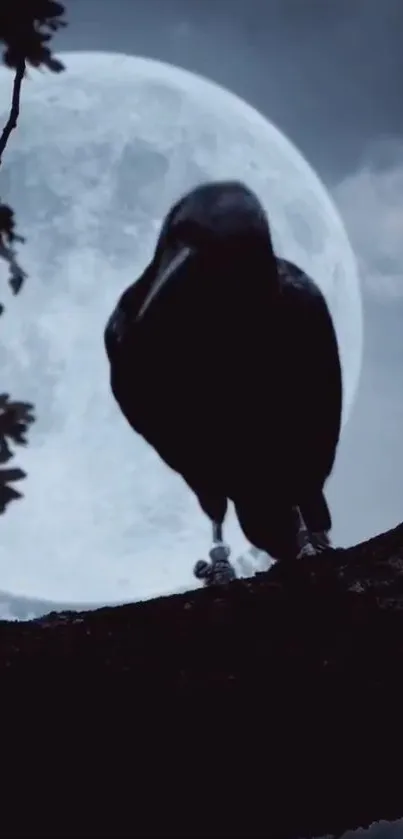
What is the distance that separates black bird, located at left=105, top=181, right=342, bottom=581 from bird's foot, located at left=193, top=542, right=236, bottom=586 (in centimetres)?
2

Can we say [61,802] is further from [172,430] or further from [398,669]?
[172,430]

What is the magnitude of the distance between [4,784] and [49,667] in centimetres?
23

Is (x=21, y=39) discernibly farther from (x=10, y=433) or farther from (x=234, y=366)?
(x=234, y=366)

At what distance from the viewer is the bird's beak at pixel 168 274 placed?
4.89 meters

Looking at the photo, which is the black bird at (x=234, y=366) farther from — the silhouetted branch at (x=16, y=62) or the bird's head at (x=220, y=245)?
the silhouetted branch at (x=16, y=62)

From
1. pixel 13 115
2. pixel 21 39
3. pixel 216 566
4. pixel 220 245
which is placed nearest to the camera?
pixel 13 115

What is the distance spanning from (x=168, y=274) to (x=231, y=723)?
3.69 metres

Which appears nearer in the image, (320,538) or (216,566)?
(216,566)

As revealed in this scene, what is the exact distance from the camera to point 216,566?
5758 millimetres

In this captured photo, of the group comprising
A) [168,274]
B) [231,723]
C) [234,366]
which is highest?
[168,274]

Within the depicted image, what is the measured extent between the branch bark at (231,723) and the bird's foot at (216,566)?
3.94 metres

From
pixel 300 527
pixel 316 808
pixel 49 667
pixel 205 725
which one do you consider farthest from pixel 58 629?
pixel 300 527

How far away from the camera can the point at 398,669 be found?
4.92 feet

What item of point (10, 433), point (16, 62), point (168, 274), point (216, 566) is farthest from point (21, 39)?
point (216, 566)
